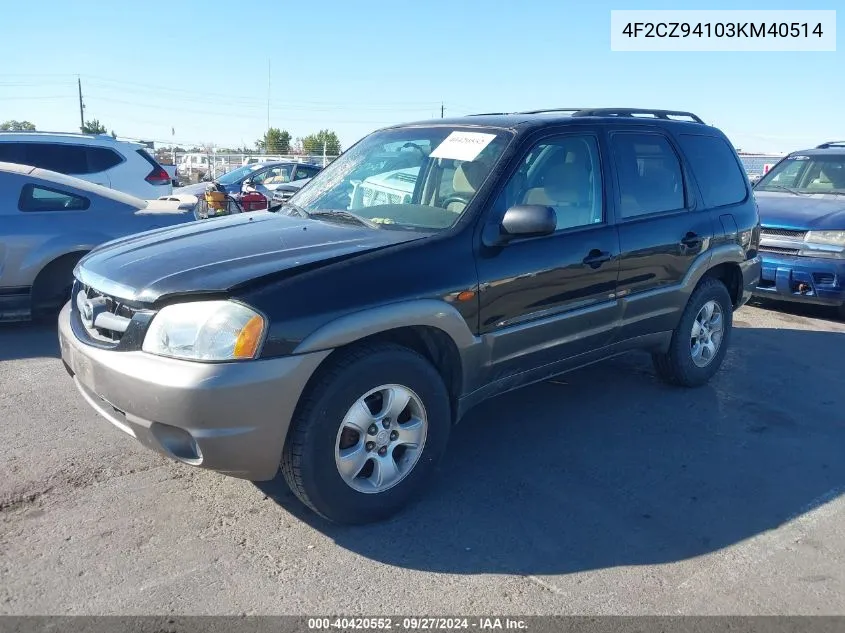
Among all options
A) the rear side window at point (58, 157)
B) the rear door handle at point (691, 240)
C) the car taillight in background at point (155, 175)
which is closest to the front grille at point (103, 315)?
the rear door handle at point (691, 240)

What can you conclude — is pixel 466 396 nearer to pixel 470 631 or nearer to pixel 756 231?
pixel 470 631

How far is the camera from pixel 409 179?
4.11 meters

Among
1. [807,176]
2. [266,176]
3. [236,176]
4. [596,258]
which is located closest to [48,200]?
[596,258]

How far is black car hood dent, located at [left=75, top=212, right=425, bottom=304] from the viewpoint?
2.98 m

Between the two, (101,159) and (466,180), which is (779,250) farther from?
(101,159)

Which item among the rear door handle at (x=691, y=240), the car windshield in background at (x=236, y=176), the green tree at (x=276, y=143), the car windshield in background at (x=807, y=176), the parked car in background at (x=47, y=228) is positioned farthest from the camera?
the green tree at (x=276, y=143)

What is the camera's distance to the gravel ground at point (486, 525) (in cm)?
277

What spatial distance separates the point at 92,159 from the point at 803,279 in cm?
938

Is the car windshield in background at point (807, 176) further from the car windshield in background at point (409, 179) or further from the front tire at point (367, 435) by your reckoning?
the front tire at point (367, 435)

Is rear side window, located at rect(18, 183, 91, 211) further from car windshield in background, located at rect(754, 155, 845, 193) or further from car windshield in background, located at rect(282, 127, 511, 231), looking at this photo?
car windshield in background, located at rect(754, 155, 845, 193)

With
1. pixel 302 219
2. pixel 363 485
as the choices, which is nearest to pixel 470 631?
pixel 363 485

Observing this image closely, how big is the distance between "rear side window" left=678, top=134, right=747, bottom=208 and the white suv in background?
27.6ft

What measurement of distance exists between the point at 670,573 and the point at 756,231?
3.46 meters

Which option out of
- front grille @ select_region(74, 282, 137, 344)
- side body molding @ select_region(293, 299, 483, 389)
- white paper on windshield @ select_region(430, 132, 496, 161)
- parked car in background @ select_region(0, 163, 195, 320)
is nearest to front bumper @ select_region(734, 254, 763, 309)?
white paper on windshield @ select_region(430, 132, 496, 161)
